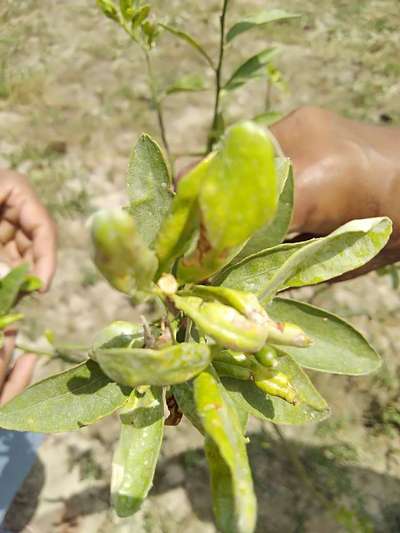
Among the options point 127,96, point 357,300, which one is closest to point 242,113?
point 127,96

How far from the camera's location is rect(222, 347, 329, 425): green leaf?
83 centimetres

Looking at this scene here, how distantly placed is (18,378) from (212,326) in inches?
57.0

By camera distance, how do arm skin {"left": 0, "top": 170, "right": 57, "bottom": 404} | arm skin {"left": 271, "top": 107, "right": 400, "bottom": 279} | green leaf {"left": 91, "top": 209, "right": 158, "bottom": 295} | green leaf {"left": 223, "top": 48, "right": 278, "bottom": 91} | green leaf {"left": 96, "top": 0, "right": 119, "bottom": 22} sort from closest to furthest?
1. green leaf {"left": 91, "top": 209, "right": 158, "bottom": 295}
2. arm skin {"left": 271, "top": 107, "right": 400, "bottom": 279}
3. green leaf {"left": 96, "top": 0, "right": 119, "bottom": 22}
4. green leaf {"left": 223, "top": 48, "right": 278, "bottom": 91}
5. arm skin {"left": 0, "top": 170, "right": 57, "bottom": 404}

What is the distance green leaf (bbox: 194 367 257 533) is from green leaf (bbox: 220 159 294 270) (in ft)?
0.86

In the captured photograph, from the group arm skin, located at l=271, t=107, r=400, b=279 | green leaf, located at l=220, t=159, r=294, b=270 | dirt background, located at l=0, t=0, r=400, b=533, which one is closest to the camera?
green leaf, located at l=220, t=159, r=294, b=270

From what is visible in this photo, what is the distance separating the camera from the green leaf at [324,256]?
0.75 m

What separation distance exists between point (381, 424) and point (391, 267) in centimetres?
83

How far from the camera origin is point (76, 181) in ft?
10.1

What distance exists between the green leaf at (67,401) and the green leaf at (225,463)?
221mm

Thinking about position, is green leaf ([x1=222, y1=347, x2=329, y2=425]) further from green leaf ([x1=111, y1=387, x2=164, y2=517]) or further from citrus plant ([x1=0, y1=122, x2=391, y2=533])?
green leaf ([x1=111, y1=387, x2=164, y2=517])

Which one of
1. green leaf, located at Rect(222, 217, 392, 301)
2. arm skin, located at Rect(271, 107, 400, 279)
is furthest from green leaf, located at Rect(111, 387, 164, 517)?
arm skin, located at Rect(271, 107, 400, 279)

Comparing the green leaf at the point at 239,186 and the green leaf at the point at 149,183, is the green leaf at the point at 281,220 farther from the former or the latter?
the green leaf at the point at 239,186

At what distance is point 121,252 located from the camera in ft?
1.87

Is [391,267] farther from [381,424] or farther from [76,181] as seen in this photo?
[76,181]
